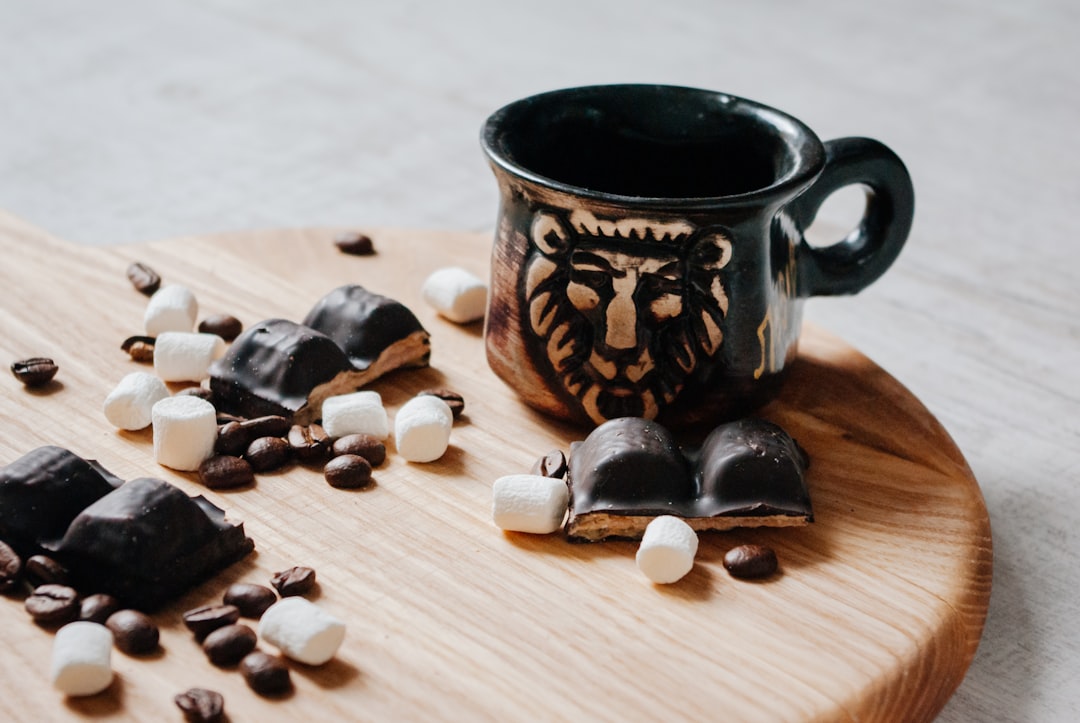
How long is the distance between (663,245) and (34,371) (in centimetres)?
73

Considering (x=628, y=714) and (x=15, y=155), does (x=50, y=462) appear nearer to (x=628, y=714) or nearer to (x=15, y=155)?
(x=628, y=714)

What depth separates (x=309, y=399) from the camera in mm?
1461

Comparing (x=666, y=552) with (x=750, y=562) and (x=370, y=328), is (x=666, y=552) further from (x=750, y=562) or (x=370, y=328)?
(x=370, y=328)

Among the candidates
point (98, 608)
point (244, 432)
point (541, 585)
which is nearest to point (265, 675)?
point (98, 608)

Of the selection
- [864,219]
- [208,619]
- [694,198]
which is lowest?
[208,619]

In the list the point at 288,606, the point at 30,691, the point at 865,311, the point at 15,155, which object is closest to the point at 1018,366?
the point at 865,311

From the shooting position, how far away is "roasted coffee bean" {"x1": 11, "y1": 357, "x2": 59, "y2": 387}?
1478 mm

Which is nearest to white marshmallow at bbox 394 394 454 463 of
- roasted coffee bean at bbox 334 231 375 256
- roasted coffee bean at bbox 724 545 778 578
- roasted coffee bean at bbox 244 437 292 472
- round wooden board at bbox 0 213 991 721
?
round wooden board at bbox 0 213 991 721

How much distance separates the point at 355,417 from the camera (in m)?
1.43

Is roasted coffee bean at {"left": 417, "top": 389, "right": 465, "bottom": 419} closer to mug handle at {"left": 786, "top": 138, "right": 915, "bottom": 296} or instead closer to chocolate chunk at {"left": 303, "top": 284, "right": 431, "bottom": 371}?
chocolate chunk at {"left": 303, "top": 284, "right": 431, "bottom": 371}

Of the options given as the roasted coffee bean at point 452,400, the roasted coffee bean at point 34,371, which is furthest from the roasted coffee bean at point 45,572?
the roasted coffee bean at point 452,400

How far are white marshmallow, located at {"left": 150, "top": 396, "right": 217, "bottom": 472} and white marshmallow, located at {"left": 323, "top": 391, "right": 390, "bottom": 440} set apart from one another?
0.42 feet

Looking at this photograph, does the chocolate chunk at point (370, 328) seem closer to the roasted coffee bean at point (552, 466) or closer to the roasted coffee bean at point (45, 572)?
the roasted coffee bean at point (552, 466)

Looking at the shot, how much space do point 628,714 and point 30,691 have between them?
0.48 meters
